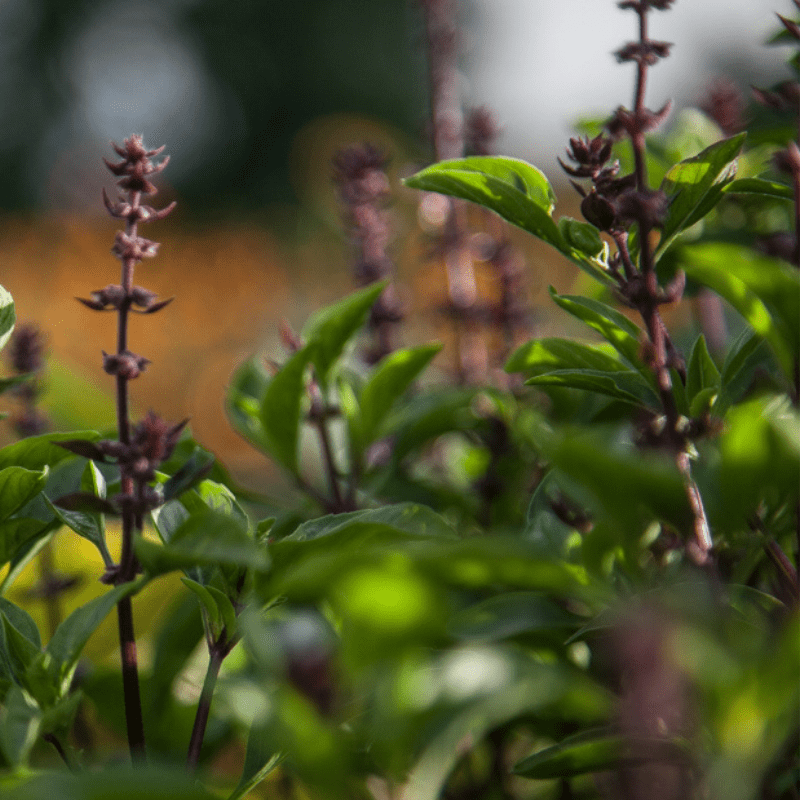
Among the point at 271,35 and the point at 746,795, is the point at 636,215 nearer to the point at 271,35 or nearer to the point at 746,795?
the point at 746,795

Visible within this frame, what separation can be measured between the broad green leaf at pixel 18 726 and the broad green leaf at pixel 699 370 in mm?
458

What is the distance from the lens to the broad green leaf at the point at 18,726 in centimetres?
39

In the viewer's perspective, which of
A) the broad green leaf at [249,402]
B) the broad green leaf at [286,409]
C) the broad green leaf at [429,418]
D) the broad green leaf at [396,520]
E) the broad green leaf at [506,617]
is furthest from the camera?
the broad green leaf at [249,402]

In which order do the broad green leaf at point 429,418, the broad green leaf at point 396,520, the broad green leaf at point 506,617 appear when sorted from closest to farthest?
the broad green leaf at point 506,617
the broad green leaf at point 396,520
the broad green leaf at point 429,418

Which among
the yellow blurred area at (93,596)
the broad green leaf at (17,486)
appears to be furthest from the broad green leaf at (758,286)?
the yellow blurred area at (93,596)

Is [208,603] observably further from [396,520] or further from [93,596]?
[93,596]

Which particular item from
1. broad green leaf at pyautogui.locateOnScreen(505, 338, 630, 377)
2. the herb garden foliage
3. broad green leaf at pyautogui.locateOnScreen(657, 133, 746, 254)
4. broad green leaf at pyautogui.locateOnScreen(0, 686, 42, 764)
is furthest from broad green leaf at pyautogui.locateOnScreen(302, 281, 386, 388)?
broad green leaf at pyautogui.locateOnScreen(0, 686, 42, 764)

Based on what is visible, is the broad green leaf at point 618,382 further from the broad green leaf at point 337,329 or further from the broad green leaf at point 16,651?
the broad green leaf at point 16,651

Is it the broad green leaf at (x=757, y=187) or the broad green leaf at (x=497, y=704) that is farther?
the broad green leaf at (x=757, y=187)

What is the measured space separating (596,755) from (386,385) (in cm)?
46

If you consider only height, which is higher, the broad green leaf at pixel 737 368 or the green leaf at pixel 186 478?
the broad green leaf at pixel 737 368

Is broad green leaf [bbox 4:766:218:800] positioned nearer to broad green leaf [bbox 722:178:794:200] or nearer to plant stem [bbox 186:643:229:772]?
plant stem [bbox 186:643:229:772]

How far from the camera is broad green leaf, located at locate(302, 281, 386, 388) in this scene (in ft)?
2.54

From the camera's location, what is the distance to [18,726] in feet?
1.37
